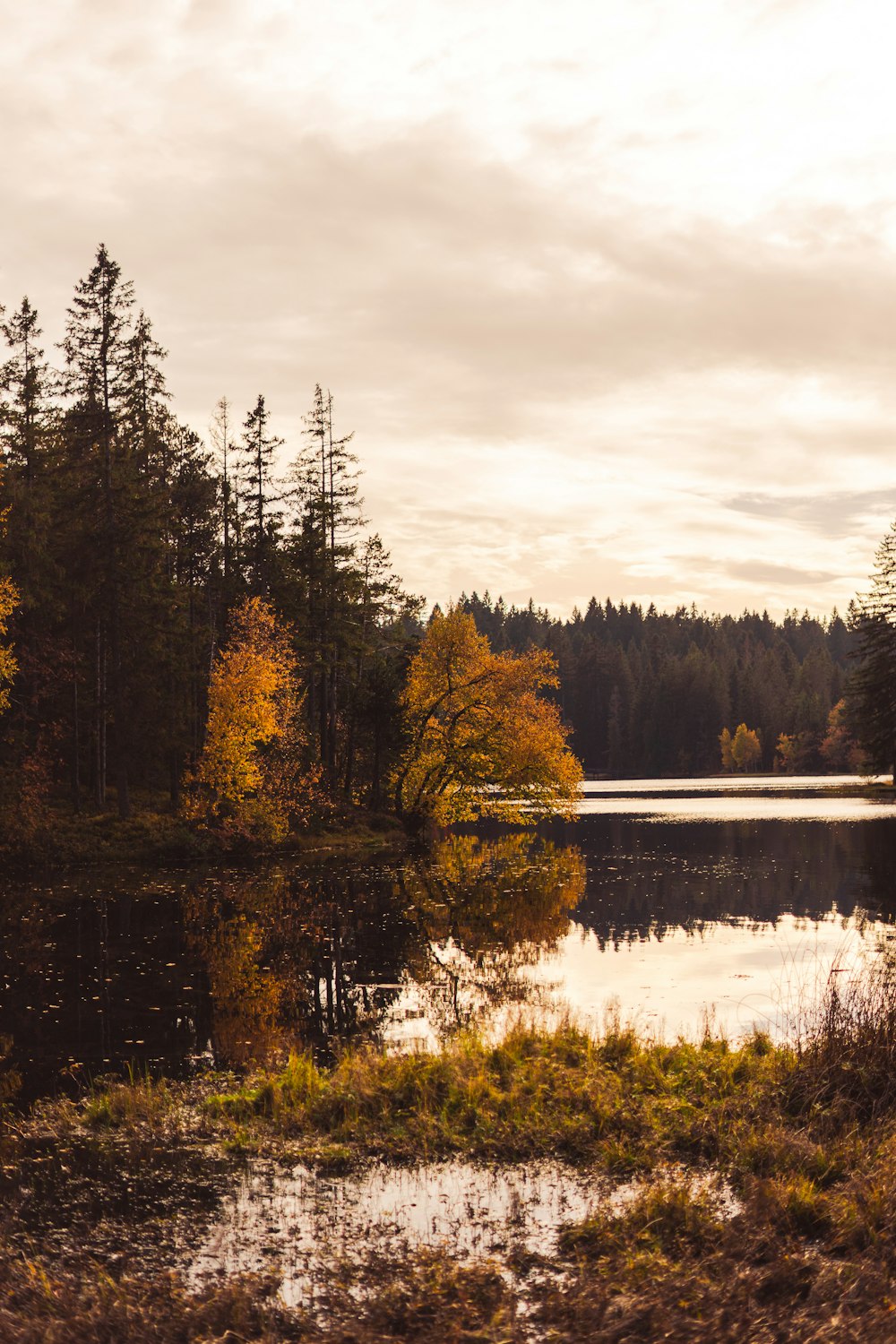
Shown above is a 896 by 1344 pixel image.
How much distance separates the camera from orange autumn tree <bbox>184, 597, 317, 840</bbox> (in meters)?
42.3

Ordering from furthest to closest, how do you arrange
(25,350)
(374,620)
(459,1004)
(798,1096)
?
(374,620) → (25,350) → (459,1004) → (798,1096)

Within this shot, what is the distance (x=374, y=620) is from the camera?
67.3 m

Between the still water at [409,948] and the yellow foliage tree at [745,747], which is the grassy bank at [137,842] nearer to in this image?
the still water at [409,948]

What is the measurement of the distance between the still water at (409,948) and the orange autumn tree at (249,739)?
177 inches

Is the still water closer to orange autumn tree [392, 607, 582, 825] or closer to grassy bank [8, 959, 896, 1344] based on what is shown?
grassy bank [8, 959, 896, 1344]

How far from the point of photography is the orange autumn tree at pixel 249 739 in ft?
139

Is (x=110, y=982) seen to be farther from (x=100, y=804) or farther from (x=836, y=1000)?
Result: (x=100, y=804)

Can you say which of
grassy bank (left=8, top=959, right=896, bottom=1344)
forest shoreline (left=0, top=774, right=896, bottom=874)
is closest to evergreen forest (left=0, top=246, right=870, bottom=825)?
forest shoreline (left=0, top=774, right=896, bottom=874)

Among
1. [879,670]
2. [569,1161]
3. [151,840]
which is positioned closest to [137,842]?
[151,840]

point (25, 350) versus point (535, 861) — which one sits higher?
point (25, 350)

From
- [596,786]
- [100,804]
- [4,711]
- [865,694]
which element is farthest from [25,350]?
[596,786]

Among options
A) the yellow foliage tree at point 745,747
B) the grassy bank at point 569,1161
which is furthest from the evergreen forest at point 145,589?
the yellow foliage tree at point 745,747

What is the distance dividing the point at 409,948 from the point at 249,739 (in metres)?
21.0

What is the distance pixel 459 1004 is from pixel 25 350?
46.5 m
